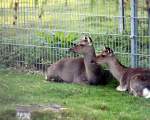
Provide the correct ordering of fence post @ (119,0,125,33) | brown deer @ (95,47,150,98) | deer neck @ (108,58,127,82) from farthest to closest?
fence post @ (119,0,125,33)
deer neck @ (108,58,127,82)
brown deer @ (95,47,150,98)

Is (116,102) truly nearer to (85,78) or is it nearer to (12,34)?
(85,78)

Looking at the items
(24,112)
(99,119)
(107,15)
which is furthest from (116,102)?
(107,15)

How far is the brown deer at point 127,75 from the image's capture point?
9.60 m

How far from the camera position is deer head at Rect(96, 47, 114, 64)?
10.5 meters

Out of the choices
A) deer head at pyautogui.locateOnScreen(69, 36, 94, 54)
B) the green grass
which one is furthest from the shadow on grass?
deer head at pyautogui.locateOnScreen(69, 36, 94, 54)

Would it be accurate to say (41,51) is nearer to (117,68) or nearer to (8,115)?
(117,68)

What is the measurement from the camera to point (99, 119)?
789 centimetres

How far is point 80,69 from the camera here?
11.2m

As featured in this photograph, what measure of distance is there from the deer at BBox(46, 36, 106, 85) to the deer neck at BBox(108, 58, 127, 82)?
452 millimetres

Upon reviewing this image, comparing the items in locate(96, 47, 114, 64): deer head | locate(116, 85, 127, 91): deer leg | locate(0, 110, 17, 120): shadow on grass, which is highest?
locate(96, 47, 114, 64): deer head

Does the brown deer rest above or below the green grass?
above

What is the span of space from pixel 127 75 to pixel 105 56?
0.71 meters

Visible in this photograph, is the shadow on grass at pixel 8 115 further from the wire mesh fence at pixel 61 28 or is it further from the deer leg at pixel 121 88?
the wire mesh fence at pixel 61 28

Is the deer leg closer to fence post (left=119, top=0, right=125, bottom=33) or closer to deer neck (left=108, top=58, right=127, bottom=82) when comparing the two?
deer neck (left=108, top=58, right=127, bottom=82)
